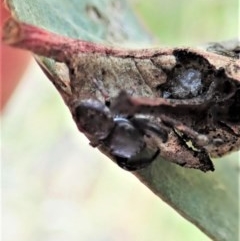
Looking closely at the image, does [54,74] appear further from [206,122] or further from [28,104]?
[28,104]

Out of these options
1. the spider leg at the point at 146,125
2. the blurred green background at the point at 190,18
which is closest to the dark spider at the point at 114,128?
the spider leg at the point at 146,125

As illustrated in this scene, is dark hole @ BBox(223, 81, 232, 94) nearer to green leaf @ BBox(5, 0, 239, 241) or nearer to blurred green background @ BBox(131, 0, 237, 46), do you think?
green leaf @ BBox(5, 0, 239, 241)

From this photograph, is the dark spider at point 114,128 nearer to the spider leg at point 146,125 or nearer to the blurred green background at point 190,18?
the spider leg at point 146,125

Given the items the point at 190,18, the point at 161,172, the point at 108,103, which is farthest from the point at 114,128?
the point at 190,18

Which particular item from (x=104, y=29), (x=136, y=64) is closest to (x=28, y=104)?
(x=104, y=29)

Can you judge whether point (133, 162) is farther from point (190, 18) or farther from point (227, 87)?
point (190, 18)

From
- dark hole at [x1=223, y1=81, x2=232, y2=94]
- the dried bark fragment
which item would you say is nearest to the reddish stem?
the dried bark fragment
